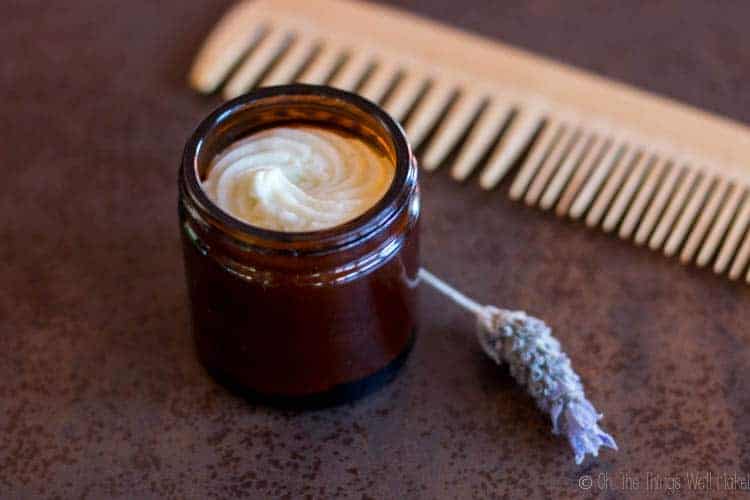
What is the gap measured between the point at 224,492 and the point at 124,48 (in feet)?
2.01

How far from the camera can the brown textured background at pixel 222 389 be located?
1.00 metres

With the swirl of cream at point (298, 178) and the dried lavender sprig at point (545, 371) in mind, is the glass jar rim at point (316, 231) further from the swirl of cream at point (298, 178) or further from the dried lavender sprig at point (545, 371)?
the dried lavender sprig at point (545, 371)

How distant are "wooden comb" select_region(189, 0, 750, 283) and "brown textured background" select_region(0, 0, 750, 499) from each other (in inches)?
1.2

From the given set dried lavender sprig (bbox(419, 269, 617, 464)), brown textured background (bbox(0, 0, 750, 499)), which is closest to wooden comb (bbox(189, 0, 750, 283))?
brown textured background (bbox(0, 0, 750, 499))

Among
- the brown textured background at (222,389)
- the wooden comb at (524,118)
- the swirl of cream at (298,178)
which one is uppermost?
the swirl of cream at (298,178)

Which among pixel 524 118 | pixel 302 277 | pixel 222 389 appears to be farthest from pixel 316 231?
pixel 524 118

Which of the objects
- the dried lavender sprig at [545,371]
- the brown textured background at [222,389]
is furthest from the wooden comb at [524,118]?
the dried lavender sprig at [545,371]

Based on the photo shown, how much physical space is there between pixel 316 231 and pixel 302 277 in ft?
0.14

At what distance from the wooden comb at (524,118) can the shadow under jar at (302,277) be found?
0.87 feet

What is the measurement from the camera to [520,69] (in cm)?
129

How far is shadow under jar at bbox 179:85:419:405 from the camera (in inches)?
35.1

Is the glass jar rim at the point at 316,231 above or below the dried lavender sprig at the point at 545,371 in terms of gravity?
above

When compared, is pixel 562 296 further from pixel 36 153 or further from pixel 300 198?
pixel 36 153

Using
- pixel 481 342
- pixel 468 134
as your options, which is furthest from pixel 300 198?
pixel 468 134
